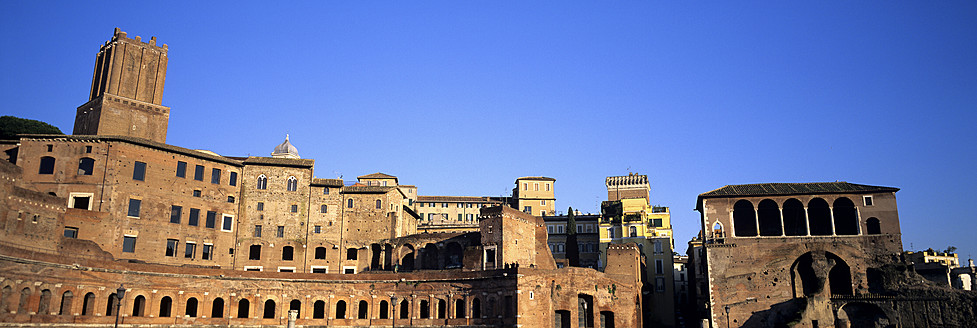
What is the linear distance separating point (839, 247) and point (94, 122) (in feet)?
206

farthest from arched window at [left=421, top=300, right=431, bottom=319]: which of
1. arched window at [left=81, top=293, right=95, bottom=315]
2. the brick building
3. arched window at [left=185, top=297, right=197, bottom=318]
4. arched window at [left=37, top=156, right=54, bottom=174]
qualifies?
arched window at [left=37, top=156, right=54, bottom=174]

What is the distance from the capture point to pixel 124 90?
215 ft

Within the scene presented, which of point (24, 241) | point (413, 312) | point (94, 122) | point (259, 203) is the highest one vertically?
point (94, 122)

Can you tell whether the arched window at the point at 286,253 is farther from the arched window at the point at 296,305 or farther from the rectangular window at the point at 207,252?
the arched window at the point at 296,305

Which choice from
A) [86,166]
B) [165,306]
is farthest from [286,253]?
[86,166]

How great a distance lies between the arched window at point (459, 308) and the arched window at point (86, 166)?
29.6 m

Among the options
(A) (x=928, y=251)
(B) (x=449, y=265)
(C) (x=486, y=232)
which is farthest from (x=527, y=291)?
(A) (x=928, y=251)

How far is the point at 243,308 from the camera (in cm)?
5756

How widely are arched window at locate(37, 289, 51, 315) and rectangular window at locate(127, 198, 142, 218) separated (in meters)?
10.8

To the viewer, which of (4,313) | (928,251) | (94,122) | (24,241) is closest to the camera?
(4,313)

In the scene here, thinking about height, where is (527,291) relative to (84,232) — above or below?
below

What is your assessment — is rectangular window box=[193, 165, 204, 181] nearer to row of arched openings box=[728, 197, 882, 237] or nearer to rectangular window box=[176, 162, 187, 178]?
rectangular window box=[176, 162, 187, 178]

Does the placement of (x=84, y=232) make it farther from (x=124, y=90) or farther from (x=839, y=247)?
(x=839, y=247)

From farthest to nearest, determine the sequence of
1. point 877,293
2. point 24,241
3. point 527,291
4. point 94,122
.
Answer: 1. point 94,122
2. point 877,293
3. point 527,291
4. point 24,241
